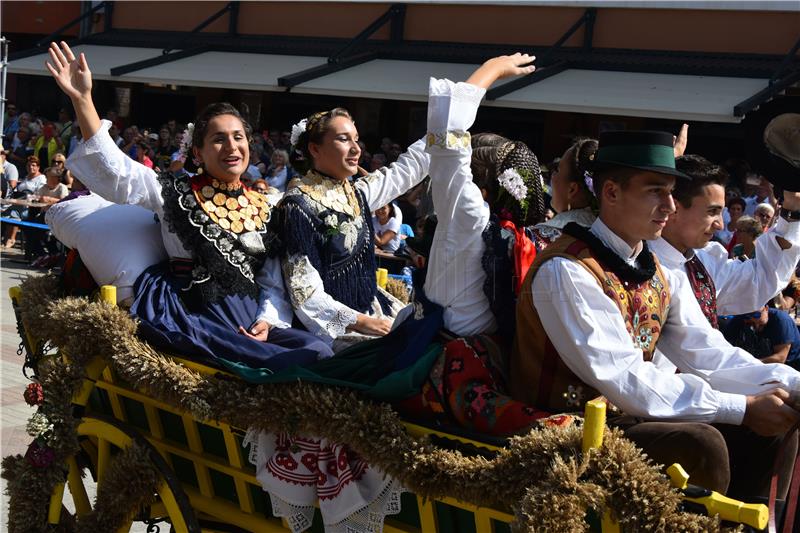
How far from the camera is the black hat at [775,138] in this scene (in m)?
3.03

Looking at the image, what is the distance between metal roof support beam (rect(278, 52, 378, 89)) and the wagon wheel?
9.58 meters

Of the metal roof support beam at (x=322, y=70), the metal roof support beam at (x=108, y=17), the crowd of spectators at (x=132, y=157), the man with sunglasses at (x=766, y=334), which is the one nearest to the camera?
the man with sunglasses at (x=766, y=334)

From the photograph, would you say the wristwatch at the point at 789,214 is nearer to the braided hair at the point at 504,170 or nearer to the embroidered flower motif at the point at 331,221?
the braided hair at the point at 504,170

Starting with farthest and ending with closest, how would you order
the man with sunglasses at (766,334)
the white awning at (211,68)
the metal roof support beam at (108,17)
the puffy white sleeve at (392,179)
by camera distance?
the metal roof support beam at (108,17) → the white awning at (211,68) → the man with sunglasses at (766,334) → the puffy white sleeve at (392,179)

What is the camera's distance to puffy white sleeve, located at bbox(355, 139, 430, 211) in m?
4.38

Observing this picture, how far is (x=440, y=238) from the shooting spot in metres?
2.91

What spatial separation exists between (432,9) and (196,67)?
3.36 m

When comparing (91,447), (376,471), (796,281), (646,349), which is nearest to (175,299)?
(91,447)

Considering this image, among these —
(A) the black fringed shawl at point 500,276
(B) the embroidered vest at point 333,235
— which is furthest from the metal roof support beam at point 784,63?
(A) the black fringed shawl at point 500,276

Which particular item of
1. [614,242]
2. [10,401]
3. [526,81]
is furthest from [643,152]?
[526,81]

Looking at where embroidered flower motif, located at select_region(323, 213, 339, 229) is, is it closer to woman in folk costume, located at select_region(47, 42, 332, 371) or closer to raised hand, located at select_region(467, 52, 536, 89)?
woman in folk costume, located at select_region(47, 42, 332, 371)

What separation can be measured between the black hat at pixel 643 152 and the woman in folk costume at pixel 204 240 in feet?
4.28

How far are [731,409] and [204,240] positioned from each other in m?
2.08

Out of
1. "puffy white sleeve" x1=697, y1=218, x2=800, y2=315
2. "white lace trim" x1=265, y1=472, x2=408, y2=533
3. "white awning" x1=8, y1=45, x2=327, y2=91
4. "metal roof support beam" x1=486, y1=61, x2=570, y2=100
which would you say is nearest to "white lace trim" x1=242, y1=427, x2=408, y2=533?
"white lace trim" x1=265, y1=472, x2=408, y2=533
